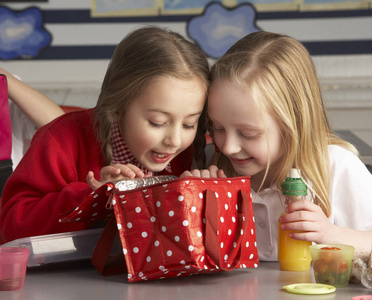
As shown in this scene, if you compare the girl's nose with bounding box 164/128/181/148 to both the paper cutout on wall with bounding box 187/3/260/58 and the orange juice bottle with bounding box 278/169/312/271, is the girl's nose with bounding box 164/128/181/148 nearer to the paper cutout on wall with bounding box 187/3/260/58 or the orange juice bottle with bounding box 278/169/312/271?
the orange juice bottle with bounding box 278/169/312/271

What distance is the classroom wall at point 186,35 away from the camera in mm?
2943

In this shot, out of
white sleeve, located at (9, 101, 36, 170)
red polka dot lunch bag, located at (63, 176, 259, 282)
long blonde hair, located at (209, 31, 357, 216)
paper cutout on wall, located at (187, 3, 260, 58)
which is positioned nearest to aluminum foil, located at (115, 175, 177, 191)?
red polka dot lunch bag, located at (63, 176, 259, 282)

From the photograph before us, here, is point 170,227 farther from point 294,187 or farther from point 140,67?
point 140,67

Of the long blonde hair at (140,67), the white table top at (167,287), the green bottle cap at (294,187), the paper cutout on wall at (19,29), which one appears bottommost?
the white table top at (167,287)

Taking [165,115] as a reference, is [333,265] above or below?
below

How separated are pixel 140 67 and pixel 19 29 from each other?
1.67m

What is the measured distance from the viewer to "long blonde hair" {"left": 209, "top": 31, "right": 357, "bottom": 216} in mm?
1423

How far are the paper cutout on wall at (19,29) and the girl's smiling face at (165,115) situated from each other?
164 centimetres

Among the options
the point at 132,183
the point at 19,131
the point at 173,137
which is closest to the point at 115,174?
the point at 132,183

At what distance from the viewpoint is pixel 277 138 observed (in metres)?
1.43

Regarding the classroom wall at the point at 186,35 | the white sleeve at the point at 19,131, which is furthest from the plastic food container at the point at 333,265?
the classroom wall at the point at 186,35

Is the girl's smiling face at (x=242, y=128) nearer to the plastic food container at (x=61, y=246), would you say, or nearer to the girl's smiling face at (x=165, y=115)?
the girl's smiling face at (x=165, y=115)

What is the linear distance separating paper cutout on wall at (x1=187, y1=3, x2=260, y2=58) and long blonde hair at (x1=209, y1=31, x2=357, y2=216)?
1.43 m

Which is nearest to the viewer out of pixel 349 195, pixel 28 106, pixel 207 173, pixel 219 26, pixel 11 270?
pixel 11 270
